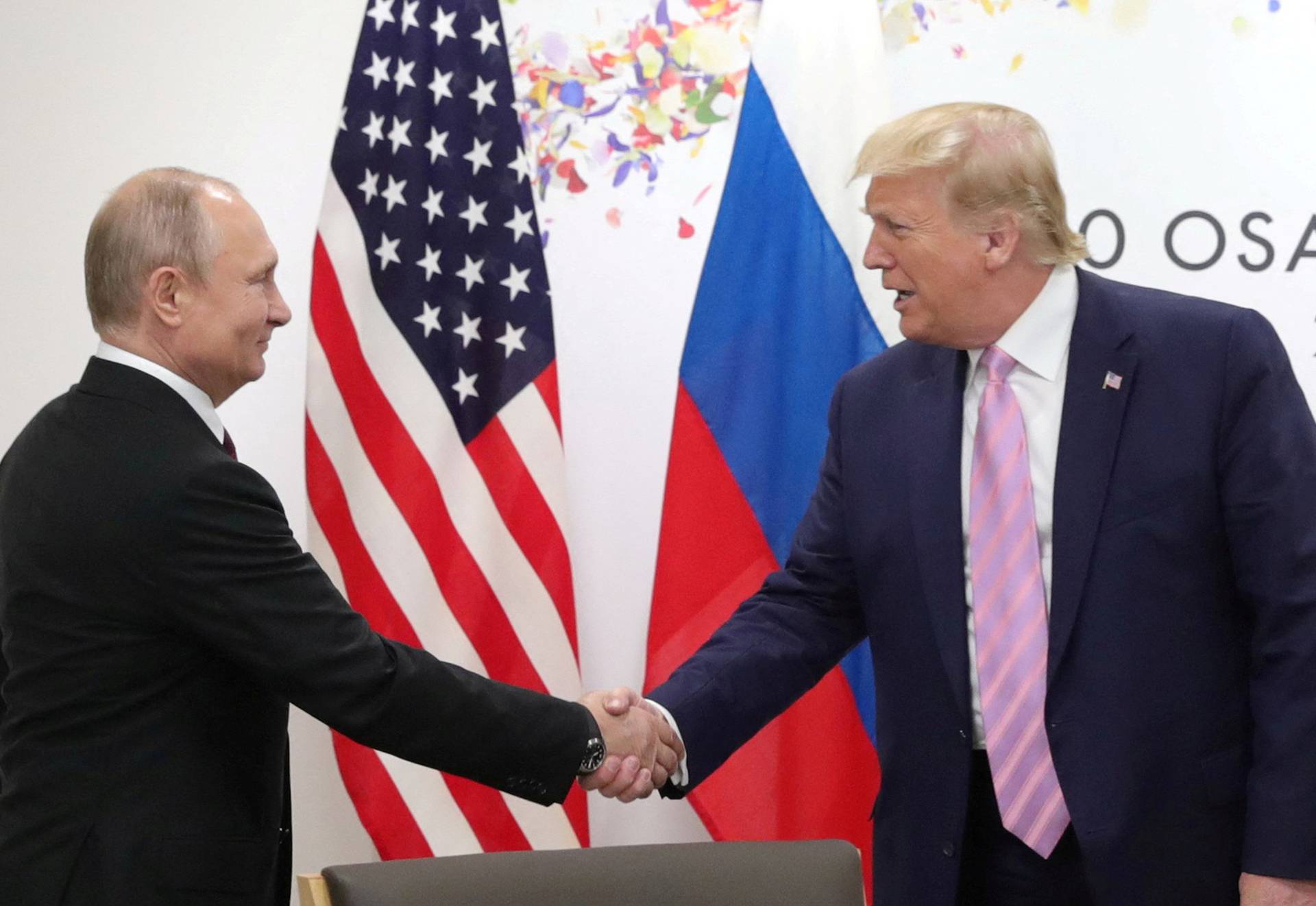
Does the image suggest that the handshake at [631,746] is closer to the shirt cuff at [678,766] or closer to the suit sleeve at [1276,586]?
the shirt cuff at [678,766]

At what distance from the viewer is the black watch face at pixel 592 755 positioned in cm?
226

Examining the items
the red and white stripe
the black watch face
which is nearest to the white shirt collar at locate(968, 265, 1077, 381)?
the black watch face

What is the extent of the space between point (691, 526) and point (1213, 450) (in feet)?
4.13

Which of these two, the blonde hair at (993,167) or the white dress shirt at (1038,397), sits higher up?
the blonde hair at (993,167)

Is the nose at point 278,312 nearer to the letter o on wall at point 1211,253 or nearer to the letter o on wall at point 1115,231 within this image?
the letter o on wall at point 1115,231

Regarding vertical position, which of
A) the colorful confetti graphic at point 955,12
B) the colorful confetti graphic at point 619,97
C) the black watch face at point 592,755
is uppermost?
the colorful confetti graphic at point 955,12

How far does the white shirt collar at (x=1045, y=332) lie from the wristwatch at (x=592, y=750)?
0.86 meters

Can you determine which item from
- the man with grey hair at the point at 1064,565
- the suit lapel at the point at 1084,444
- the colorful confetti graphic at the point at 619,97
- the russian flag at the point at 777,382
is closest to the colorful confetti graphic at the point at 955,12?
the russian flag at the point at 777,382

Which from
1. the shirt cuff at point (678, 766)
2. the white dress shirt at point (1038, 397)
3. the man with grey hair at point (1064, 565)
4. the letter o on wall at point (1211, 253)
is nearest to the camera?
the man with grey hair at point (1064, 565)

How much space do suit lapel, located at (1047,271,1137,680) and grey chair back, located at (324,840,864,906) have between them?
1.42 ft

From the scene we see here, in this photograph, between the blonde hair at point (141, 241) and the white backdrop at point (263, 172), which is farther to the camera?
the white backdrop at point (263, 172)

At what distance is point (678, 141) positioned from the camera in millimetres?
3426

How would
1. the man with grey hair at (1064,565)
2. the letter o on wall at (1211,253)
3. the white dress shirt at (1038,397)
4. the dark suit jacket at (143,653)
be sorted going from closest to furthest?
the dark suit jacket at (143,653) → the man with grey hair at (1064,565) → the white dress shirt at (1038,397) → the letter o on wall at (1211,253)

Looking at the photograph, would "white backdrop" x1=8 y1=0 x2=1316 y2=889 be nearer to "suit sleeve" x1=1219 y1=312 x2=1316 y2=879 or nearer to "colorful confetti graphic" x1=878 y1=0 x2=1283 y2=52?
"colorful confetti graphic" x1=878 y1=0 x2=1283 y2=52
